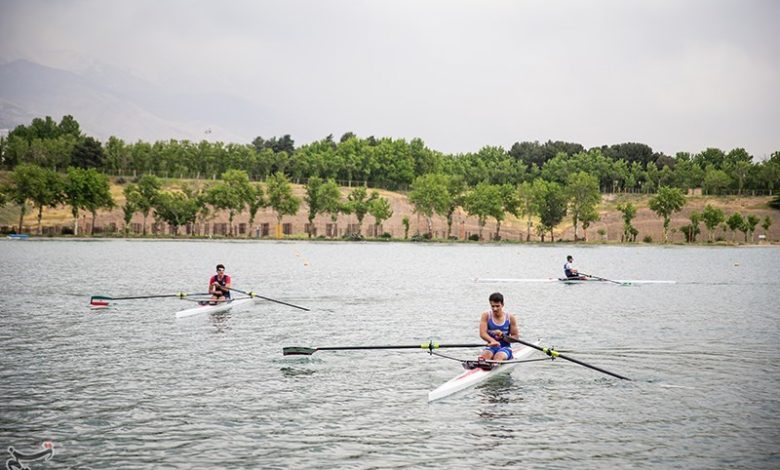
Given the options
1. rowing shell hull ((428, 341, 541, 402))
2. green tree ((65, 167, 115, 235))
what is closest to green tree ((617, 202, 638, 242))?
green tree ((65, 167, 115, 235))

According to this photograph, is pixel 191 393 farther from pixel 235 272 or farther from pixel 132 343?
pixel 235 272

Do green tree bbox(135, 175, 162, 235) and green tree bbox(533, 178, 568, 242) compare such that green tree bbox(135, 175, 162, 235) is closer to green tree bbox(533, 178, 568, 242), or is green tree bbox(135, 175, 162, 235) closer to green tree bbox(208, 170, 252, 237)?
green tree bbox(208, 170, 252, 237)

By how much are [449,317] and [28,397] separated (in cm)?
2478

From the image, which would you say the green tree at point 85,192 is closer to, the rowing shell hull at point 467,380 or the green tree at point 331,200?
A: the green tree at point 331,200

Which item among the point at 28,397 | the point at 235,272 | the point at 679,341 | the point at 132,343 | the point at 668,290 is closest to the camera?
the point at 28,397

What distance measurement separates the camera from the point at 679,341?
3406 cm

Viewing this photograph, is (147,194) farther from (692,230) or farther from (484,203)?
(692,230)

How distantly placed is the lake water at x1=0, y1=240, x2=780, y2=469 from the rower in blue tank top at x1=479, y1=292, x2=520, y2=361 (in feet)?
2.95

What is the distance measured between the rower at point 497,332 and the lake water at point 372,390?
892 millimetres

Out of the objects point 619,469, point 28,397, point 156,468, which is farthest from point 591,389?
point 28,397

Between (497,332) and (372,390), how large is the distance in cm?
453

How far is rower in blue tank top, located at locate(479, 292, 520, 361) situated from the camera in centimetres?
2475

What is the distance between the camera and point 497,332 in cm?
2473

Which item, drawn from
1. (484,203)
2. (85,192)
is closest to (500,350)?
(85,192)
